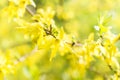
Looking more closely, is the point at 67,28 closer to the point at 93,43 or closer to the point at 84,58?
the point at 84,58

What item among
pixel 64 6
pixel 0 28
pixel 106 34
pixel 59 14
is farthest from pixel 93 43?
pixel 0 28

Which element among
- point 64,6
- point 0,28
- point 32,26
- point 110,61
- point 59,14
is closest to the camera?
point 32,26

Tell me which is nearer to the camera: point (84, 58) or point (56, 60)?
point (84, 58)

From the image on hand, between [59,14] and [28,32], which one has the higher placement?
[59,14]

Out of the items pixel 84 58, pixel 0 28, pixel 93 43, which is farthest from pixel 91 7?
pixel 93 43

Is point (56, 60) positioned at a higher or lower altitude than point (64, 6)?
lower

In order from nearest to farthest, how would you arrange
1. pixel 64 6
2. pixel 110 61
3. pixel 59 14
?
pixel 110 61, pixel 59 14, pixel 64 6

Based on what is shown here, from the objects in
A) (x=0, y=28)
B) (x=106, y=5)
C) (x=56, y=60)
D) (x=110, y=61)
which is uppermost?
(x=0, y=28)

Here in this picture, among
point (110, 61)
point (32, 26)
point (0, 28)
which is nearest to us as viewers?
point (32, 26)

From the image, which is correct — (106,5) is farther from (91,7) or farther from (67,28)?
(67,28)
